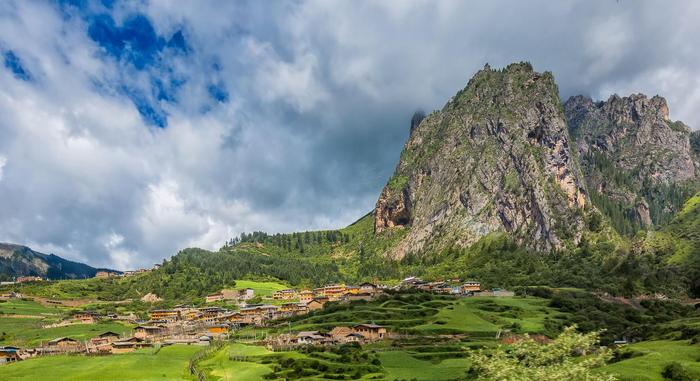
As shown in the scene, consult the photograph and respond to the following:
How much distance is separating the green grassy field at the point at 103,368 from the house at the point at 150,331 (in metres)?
34.1

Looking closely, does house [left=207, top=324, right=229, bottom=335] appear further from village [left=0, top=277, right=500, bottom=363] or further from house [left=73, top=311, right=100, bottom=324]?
house [left=73, top=311, right=100, bottom=324]

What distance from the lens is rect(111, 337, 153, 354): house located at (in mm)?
127375

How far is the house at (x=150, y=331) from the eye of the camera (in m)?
147

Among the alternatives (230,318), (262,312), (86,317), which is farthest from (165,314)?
(262,312)

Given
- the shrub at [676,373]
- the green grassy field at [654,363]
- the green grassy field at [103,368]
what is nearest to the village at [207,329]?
the green grassy field at [103,368]

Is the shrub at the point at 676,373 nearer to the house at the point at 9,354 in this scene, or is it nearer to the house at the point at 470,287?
the house at the point at 9,354

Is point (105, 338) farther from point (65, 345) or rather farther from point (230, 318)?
point (230, 318)

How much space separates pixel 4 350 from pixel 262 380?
72.2 m

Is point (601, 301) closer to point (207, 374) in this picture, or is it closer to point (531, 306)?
point (531, 306)

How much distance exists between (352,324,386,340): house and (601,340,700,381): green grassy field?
64.3 metres

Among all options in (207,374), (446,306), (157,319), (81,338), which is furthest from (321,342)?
(157,319)

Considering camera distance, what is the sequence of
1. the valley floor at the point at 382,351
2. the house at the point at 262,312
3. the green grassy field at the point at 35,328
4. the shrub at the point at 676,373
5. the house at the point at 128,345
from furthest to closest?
1. the house at the point at 262,312
2. the green grassy field at the point at 35,328
3. the house at the point at 128,345
4. the valley floor at the point at 382,351
5. the shrub at the point at 676,373

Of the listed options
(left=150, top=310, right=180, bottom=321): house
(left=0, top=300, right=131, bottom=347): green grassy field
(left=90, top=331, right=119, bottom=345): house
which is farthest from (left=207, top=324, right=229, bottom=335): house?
(left=150, top=310, right=180, bottom=321): house

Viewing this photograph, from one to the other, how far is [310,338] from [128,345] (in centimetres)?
4508
